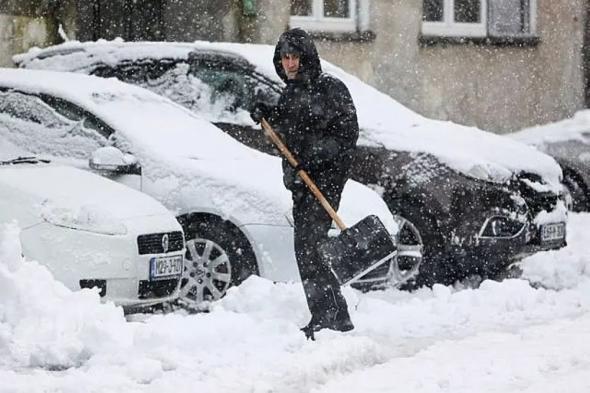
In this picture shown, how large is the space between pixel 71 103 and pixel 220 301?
2.02 metres

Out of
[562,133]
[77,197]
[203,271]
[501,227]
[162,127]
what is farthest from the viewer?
[562,133]

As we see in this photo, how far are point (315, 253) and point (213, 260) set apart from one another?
144cm

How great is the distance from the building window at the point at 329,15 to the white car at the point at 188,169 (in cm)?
898

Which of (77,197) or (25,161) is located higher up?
(25,161)

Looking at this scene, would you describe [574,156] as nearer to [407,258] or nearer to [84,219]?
[407,258]

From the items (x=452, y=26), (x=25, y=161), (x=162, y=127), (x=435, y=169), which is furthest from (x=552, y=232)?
(x=452, y=26)

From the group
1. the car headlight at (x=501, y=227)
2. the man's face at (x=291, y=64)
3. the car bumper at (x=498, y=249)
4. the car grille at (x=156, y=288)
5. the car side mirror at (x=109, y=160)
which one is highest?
the man's face at (x=291, y=64)

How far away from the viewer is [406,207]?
37.4ft

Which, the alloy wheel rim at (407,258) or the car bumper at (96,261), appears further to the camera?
the alloy wheel rim at (407,258)

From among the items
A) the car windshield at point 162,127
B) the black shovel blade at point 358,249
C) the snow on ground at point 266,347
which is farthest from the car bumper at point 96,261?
the car windshield at point 162,127

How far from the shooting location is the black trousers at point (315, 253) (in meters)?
8.65

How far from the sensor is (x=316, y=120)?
8.71 metres

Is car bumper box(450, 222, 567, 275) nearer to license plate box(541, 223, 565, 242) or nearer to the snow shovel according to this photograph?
license plate box(541, 223, 565, 242)

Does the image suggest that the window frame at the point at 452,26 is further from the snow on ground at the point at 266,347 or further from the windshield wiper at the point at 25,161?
the windshield wiper at the point at 25,161
